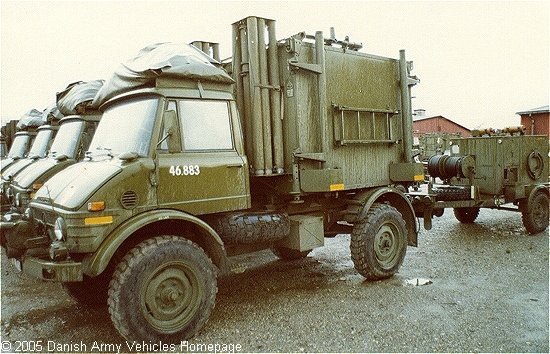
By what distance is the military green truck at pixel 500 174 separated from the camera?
9906 millimetres

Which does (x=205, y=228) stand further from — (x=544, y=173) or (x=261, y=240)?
(x=544, y=173)

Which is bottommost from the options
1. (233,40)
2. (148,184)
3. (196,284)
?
(196,284)

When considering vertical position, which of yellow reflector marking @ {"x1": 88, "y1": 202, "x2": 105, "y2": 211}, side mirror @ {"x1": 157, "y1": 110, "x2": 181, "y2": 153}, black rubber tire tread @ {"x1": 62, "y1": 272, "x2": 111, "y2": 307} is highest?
side mirror @ {"x1": 157, "y1": 110, "x2": 181, "y2": 153}

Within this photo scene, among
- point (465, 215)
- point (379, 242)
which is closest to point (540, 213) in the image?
point (465, 215)

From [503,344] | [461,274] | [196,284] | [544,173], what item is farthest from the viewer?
[544,173]

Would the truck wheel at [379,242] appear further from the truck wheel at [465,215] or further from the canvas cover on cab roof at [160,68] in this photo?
the truck wheel at [465,215]

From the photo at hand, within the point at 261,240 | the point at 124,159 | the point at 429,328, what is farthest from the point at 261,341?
the point at 124,159

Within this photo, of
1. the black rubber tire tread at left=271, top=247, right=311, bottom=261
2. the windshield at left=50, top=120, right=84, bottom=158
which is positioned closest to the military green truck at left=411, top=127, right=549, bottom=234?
the black rubber tire tread at left=271, top=247, right=311, bottom=261

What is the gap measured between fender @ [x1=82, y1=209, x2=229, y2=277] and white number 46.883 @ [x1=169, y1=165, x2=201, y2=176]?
0.40m

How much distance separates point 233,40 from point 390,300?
3802 mm

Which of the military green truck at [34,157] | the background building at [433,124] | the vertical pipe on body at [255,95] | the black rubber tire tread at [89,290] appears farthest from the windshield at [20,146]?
the background building at [433,124]

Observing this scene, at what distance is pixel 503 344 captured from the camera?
4.57 m

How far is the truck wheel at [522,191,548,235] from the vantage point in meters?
9.96

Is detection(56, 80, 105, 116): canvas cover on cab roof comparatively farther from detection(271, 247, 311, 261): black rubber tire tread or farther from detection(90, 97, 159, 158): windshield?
detection(271, 247, 311, 261): black rubber tire tread
